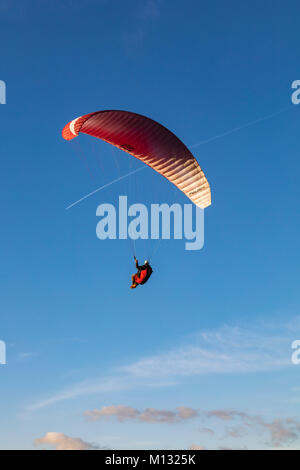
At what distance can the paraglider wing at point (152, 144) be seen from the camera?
33.0 metres

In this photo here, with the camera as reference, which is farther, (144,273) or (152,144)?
(152,144)

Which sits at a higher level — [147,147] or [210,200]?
[147,147]

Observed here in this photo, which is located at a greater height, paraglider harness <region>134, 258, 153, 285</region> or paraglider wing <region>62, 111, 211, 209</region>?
paraglider wing <region>62, 111, 211, 209</region>

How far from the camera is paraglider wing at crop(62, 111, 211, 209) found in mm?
32969

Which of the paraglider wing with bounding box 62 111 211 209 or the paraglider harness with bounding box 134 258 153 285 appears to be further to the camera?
the paraglider wing with bounding box 62 111 211 209

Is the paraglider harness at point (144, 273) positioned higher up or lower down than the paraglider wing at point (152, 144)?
lower down

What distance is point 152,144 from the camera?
112 ft

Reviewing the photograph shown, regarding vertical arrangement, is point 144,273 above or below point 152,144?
below

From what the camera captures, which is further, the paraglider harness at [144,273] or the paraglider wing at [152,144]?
the paraglider wing at [152,144]
